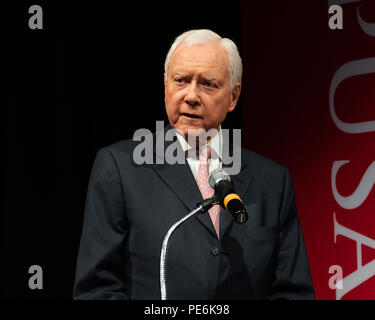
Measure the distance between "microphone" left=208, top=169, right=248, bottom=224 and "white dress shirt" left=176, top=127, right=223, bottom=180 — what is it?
1.31 feet

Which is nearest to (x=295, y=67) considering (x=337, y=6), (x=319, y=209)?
(x=337, y=6)

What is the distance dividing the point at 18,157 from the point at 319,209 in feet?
4.59

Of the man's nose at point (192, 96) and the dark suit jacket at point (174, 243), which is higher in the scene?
the man's nose at point (192, 96)

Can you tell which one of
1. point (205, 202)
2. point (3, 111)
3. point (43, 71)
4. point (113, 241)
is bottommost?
point (113, 241)

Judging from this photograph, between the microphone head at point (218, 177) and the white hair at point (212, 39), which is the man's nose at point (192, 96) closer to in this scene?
the white hair at point (212, 39)

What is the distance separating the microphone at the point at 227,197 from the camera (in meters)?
1.48

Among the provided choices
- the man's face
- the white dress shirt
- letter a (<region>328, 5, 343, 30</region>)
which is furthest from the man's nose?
letter a (<region>328, 5, 343, 30</region>)

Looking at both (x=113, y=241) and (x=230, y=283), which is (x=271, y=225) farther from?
(x=113, y=241)

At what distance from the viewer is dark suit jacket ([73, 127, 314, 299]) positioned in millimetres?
1810

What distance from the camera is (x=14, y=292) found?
2541mm

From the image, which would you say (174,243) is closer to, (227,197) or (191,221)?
(191,221)

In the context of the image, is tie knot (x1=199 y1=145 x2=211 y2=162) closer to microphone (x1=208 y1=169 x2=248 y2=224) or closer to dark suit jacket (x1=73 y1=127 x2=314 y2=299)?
dark suit jacket (x1=73 y1=127 x2=314 y2=299)

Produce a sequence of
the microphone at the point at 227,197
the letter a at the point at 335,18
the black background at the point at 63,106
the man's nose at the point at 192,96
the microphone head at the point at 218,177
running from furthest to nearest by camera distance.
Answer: the letter a at the point at 335,18 < the black background at the point at 63,106 < the man's nose at the point at 192,96 < the microphone head at the point at 218,177 < the microphone at the point at 227,197

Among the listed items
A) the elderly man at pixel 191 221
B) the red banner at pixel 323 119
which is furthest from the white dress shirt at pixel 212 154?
the red banner at pixel 323 119
